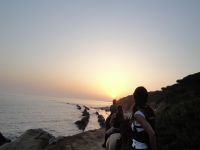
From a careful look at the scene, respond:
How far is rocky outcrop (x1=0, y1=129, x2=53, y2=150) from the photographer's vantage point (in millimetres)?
14984

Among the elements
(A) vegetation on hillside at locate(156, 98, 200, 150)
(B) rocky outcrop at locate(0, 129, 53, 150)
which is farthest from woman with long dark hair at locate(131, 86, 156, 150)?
(B) rocky outcrop at locate(0, 129, 53, 150)

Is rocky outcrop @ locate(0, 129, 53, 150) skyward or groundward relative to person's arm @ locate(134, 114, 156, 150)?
groundward

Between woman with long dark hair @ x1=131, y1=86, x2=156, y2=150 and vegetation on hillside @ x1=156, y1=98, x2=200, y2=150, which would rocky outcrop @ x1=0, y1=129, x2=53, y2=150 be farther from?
woman with long dark hair @ x1=131, y1=86, x2=156, y2=150

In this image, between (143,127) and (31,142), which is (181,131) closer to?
(143,127)

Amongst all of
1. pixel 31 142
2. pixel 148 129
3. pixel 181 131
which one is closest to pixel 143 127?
pixel 148 129

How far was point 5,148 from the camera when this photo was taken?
49.8 feet

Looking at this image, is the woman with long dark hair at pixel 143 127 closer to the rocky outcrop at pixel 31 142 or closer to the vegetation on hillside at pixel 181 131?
the vegetation on hillside at pixel 181 131

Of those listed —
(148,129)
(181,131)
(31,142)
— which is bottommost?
(31,142)

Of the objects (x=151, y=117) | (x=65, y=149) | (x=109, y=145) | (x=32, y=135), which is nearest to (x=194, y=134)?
(x=109, y=145)

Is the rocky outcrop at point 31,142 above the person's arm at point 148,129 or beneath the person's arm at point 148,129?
Answer: beneath

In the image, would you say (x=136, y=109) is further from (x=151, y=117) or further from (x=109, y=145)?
(x=109, y=145)

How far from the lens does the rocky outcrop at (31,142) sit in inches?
590

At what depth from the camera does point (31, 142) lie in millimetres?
15359

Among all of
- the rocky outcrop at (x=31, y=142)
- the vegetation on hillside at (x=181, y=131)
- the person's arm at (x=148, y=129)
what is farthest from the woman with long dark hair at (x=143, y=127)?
the rocky outcrop at (x=31, y=142)
